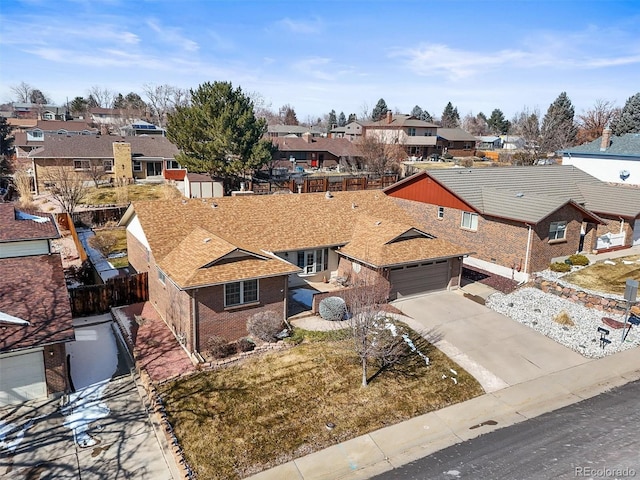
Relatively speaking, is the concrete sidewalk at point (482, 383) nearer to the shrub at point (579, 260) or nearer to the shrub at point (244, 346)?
the shrub at point (244, 346)

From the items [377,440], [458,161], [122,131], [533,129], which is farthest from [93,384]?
[533,129]

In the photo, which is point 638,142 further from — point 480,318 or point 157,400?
point 157,400

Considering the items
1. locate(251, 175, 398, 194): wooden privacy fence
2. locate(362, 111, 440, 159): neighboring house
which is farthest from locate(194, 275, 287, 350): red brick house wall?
locate(362, 111, 440, 159): neighboring house

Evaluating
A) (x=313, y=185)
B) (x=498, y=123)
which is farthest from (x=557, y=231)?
(x=498, y=123)

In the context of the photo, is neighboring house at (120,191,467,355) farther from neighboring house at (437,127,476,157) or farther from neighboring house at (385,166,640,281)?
neighboring house at (437,127,476,157)

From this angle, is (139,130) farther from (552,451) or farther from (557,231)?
(552,451)

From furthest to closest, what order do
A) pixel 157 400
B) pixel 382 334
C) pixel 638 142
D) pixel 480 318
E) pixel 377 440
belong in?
pixel 638 142 → pixel 480 318 → pixel 382 334 → pixel 157 400 → pixel 377 440
